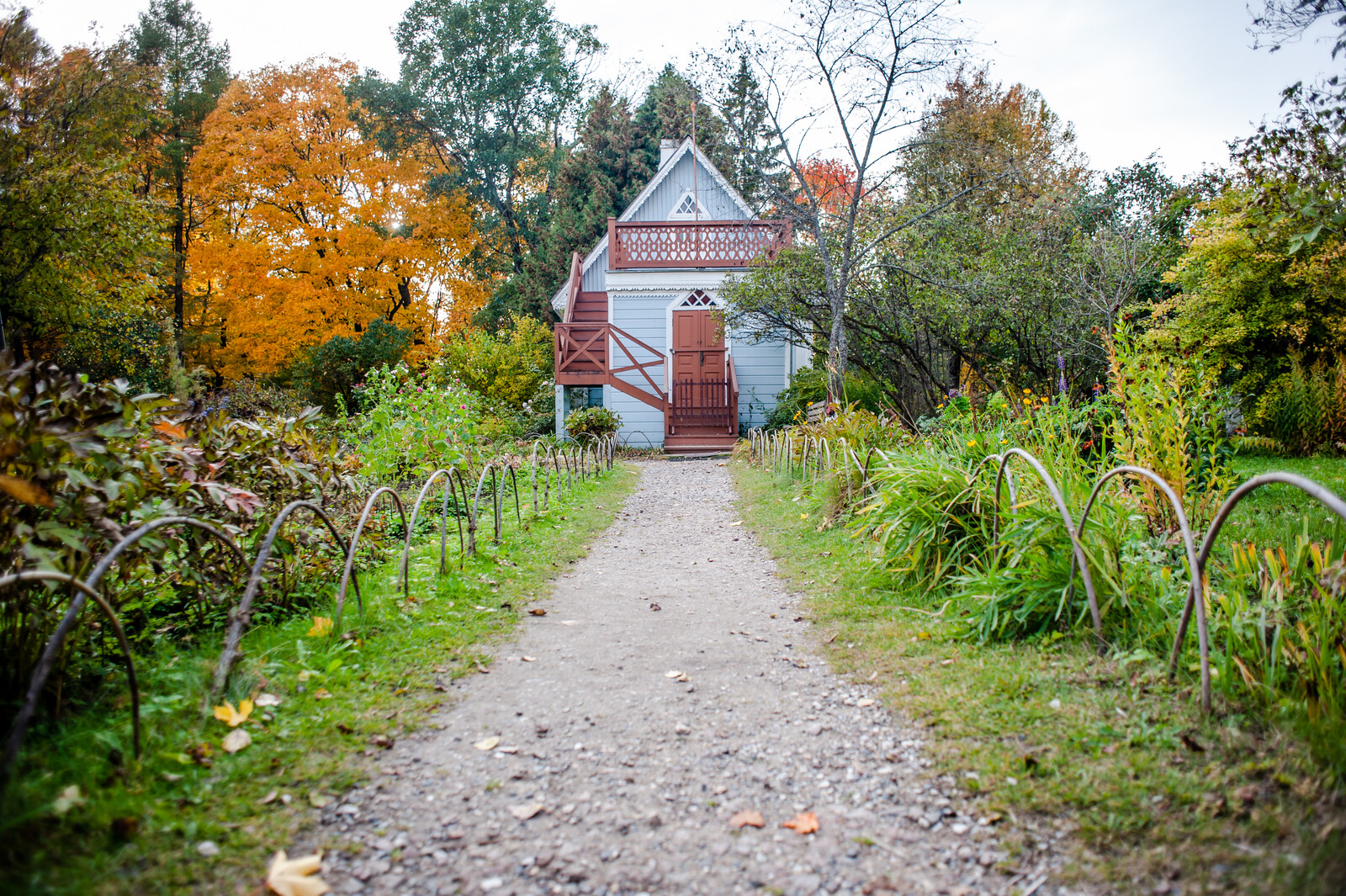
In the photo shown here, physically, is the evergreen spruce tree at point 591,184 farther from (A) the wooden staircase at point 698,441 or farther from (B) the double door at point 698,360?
(A) the wooden staircase at point 698,441

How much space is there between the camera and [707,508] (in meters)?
9.49

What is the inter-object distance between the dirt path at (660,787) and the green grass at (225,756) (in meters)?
0.21

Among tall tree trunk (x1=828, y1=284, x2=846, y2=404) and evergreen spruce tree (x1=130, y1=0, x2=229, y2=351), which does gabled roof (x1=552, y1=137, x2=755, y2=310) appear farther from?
evergreen spruce tree (x1=130, y1=0, x2=229, y2=351)

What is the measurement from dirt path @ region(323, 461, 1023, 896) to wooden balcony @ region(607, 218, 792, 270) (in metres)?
14.7

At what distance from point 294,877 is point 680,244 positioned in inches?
682

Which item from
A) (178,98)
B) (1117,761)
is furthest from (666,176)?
(1117,761)

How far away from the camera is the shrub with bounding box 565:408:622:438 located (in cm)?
1583

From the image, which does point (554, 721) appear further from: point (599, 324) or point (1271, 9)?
point (599, 324)

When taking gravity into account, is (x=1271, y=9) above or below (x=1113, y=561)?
above

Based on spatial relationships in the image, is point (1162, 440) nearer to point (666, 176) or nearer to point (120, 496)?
point (120, 496)

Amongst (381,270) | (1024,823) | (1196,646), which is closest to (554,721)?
(1024,823)

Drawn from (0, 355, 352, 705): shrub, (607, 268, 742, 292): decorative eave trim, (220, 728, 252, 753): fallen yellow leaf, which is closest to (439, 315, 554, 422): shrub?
(607, 268, 742, 292): decorative eave trim

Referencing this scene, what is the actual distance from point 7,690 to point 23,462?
810 mm

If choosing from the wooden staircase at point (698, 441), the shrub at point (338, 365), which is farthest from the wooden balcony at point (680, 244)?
the shrub at point (338, 365)
